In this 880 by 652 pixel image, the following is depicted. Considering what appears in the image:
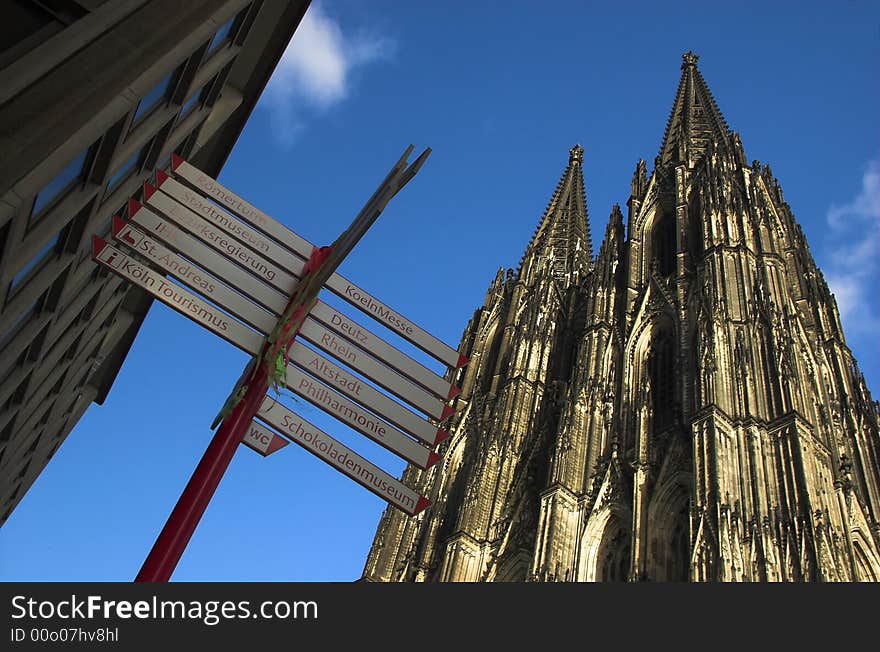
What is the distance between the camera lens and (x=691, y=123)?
133ft

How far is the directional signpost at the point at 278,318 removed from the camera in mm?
5941

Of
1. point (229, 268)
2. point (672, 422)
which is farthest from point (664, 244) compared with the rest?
point (229, 268)

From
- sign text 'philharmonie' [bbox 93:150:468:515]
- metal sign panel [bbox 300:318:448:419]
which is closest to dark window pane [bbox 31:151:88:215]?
sign text 'philharmonie' [bbox 93:150:468:515]

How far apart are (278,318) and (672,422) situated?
19.0m

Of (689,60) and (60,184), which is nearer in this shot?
(60,184)

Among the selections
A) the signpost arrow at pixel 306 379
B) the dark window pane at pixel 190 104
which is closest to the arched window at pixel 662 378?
the dark window pane at pixel 190 104

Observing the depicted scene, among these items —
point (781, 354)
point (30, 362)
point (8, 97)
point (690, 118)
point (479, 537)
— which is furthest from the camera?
point (690, 118)

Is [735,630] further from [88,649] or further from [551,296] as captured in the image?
[551,296]

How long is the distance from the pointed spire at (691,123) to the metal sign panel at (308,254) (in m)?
30.8

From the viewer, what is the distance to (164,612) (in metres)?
5.39

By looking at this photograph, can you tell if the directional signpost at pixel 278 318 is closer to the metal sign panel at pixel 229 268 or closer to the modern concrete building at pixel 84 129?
the metal sign panel at pixel 229 268

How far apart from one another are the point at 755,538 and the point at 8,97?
1617cm

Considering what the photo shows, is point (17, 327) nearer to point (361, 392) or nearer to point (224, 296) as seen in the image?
point (224, 296)

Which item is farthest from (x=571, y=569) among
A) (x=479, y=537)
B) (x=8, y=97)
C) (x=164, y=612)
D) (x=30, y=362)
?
(x=8, y=97)
